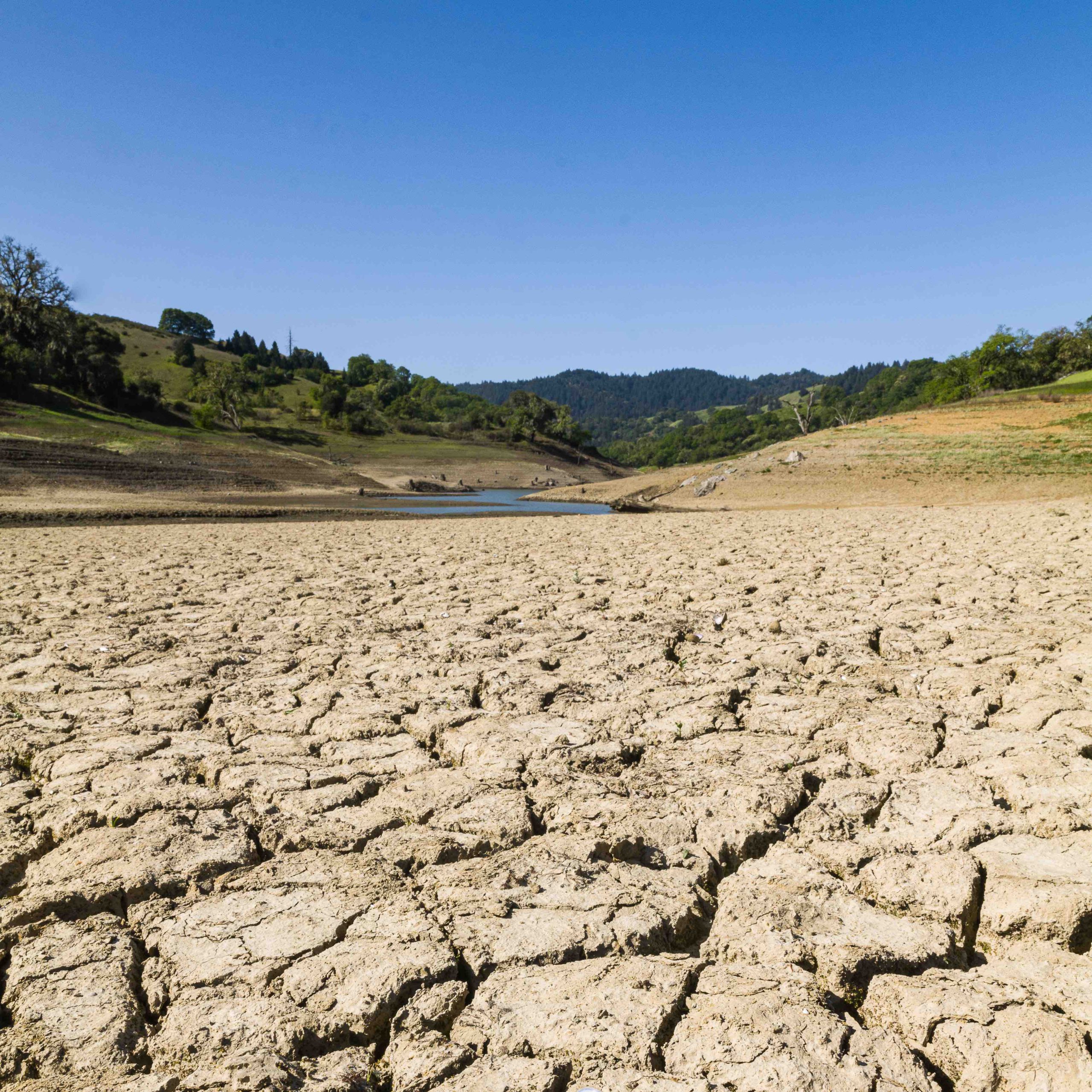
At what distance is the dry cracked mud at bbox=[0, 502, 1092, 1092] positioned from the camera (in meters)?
1.73

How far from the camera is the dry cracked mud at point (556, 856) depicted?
5.66 ft

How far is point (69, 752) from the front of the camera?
11.1ft

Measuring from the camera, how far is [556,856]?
100 inches

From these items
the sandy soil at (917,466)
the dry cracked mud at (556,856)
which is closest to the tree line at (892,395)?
the sandy soil at (917,466)

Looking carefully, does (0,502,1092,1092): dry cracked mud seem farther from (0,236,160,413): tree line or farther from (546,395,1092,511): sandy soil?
(0,236,160,413): tree line

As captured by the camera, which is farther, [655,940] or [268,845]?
[268,845]

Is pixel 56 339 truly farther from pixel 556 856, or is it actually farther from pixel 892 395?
pixel 892 395

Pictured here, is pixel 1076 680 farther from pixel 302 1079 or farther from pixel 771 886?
pixel 302 1079

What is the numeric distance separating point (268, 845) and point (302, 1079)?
1.11m

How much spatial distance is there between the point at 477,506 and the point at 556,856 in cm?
2521

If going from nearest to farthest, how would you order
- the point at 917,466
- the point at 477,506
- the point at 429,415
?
the point at 917,466, the point at 477,506, the point at 429,415

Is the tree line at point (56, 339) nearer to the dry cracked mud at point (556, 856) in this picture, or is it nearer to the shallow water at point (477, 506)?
the shallow water at point (477, 506)

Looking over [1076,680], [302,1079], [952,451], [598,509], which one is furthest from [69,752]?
[952,451]

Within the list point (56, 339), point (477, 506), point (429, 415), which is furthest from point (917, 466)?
point (429, 415)
